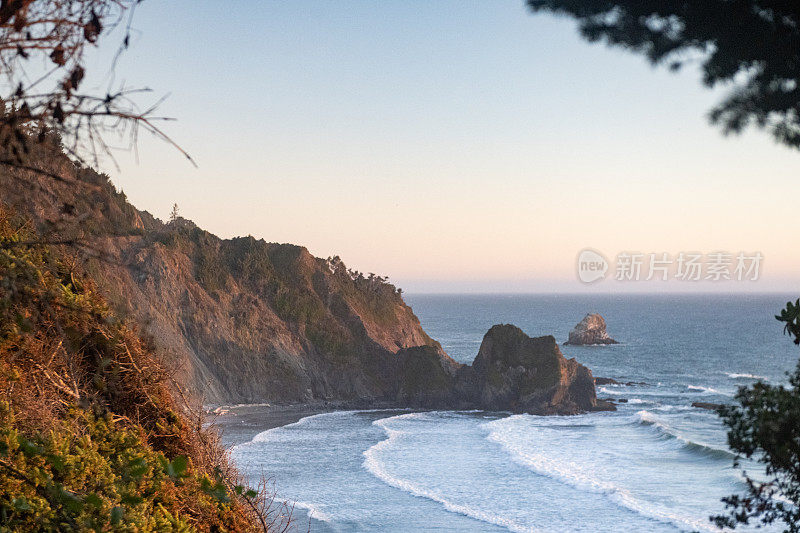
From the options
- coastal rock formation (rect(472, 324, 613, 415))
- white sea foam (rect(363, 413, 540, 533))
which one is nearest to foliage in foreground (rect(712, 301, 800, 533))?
white sea foam (rect(363, 413, 540, 533))

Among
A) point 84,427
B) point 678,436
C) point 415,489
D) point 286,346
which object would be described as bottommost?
point 415,489

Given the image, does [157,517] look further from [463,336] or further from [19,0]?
[463,336]

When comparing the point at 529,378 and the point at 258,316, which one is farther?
the point at 258,316

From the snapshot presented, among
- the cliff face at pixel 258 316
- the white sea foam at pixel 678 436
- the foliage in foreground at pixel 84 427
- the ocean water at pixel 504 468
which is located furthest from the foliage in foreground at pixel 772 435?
the cliff face at pixel 258 316

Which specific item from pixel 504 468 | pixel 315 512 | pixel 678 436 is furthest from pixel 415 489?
pixel 678 436

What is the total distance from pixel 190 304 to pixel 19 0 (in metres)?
47.3

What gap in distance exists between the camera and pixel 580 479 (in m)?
27.7

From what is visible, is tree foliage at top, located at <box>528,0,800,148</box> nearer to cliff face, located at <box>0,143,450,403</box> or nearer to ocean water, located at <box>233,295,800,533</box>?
ocean water, located at <box>233,295,800,533</box>

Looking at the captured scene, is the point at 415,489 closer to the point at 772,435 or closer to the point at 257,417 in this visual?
the point at 257,417

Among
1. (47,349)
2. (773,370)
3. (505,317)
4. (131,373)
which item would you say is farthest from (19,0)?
(505,317)

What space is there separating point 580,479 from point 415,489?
6942 millimetres

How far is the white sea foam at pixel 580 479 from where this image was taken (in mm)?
22898

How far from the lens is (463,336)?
116375 millimetres

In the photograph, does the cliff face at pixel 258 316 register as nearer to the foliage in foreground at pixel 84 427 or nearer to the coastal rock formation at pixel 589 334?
the foliage in foreground at pixel 84 427
